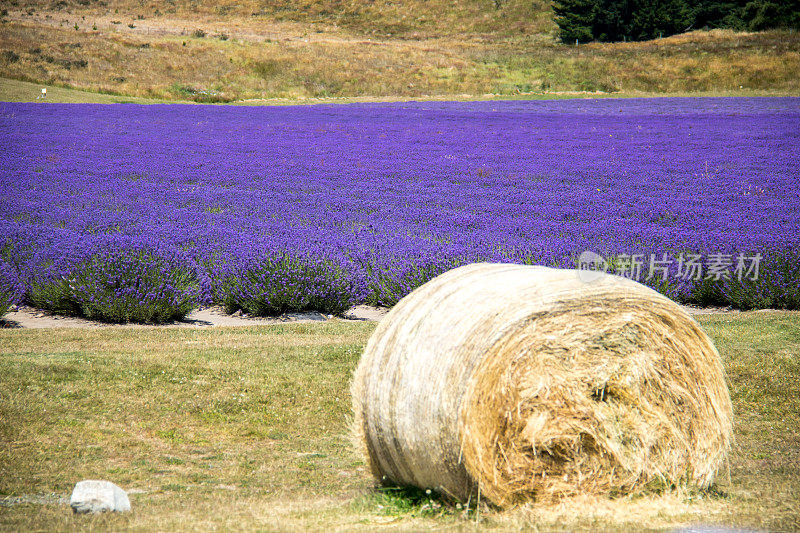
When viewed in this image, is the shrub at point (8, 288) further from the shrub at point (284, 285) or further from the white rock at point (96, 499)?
the white rock at point (96, 499)

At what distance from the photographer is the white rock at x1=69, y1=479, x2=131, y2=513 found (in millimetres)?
3584

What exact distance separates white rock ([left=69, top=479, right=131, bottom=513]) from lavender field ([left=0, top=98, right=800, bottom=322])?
4877 millimetres

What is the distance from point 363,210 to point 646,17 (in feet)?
151

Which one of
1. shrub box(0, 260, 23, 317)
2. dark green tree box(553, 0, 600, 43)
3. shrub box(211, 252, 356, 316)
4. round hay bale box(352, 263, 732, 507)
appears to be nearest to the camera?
round hay bale box(352, 263, 732, 507)

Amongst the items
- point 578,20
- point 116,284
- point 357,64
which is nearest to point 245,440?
point 116,284

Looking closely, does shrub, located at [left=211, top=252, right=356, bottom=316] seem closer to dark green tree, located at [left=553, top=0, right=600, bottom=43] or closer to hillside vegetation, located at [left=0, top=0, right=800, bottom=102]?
hillside vegetation, located at [left=0, top=0, right=800, bottom=102]

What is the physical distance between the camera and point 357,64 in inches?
1745

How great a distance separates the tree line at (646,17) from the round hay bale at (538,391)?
50.9 metres

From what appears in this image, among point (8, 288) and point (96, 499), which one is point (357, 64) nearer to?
point (8, 288)

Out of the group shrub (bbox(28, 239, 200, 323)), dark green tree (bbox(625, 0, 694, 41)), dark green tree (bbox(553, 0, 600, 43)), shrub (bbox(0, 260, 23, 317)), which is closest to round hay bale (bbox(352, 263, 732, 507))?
shrub (bbox(28, 239, 200, 323))

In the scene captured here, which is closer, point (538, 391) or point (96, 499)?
point (96, 499)

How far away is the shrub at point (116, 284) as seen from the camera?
8383mm

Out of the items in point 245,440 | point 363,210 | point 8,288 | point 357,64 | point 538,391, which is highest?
point 357,64

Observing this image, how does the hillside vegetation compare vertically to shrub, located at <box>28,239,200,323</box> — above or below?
above
